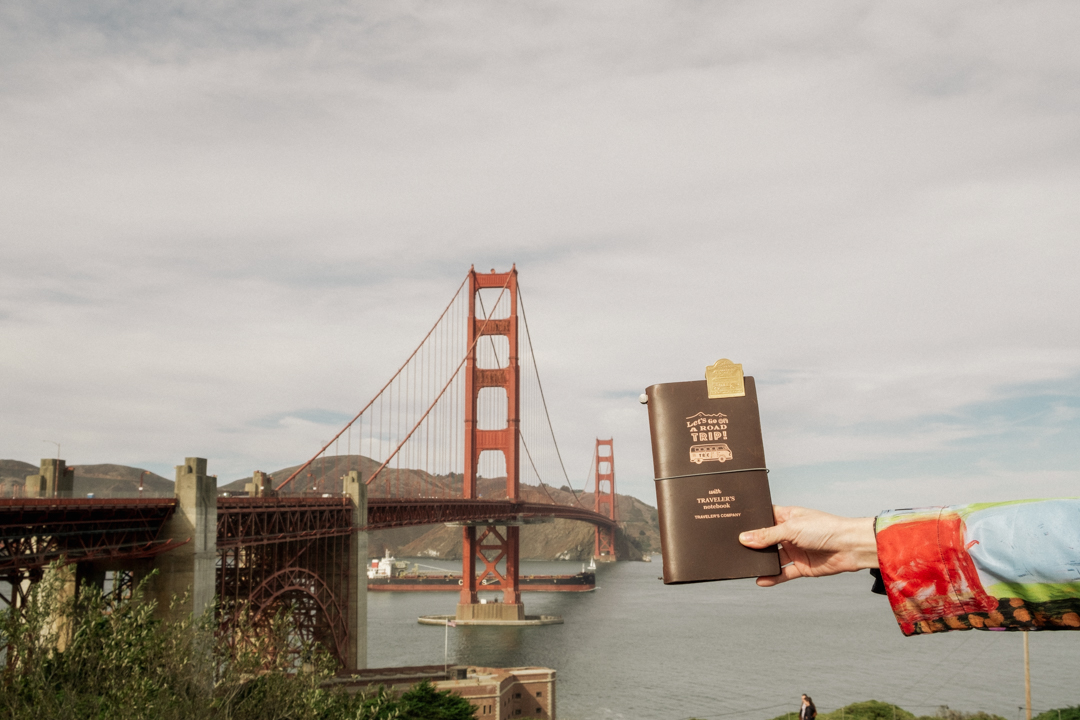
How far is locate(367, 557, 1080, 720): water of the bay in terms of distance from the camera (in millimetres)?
47747

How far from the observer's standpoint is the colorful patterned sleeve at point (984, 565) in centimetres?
205

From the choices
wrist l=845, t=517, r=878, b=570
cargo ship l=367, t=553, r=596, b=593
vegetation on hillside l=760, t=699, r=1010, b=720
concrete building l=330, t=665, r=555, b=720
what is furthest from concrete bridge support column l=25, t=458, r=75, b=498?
cargo ship l=367, t=553, r=596, b=593

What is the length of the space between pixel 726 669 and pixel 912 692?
11603mm

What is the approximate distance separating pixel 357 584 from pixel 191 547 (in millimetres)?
17338

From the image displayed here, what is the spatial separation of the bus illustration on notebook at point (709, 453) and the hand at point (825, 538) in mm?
261

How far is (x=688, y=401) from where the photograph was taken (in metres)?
3.05

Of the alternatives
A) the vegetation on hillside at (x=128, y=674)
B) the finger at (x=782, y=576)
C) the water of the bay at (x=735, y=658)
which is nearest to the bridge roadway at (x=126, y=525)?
the vegetation on hillside at (x=128, y=674)

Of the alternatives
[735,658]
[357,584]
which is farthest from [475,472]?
[357,584]

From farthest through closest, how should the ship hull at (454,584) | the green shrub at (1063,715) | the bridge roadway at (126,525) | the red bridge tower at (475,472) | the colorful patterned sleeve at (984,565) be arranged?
the ship hull at (454,584)
the red bridge tower at (475,472)
the green shrub at (1063,715)
the bridge roadway at (126,525)
the colorful patterned sleeve at (984,565)

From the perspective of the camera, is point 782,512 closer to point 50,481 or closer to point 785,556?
point 785,556

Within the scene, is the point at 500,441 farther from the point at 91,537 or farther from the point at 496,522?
the point at 91,537

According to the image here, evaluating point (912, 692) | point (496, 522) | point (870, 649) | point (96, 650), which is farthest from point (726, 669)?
point (96, 650)

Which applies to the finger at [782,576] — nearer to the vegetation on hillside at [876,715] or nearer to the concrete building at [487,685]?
the concrete building at [487,685]

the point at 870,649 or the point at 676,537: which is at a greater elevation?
the point at 676,537
